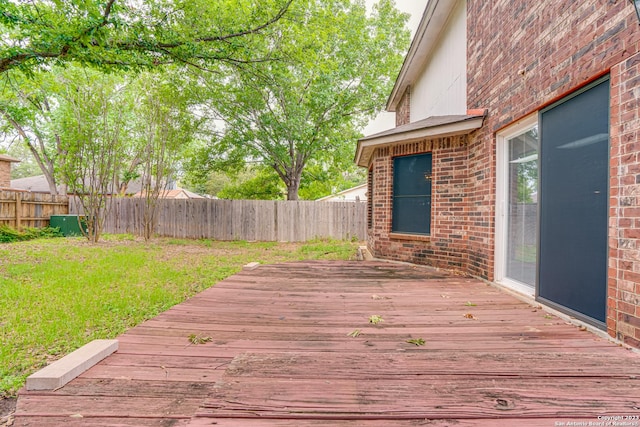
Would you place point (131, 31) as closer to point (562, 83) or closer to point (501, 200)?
point (562, 83)

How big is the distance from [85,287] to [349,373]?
4752 mm

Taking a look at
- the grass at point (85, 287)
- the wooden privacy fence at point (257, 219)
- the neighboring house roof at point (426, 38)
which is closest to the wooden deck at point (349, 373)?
the grass at point (85, 287)

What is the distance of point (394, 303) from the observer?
3100 millimetres

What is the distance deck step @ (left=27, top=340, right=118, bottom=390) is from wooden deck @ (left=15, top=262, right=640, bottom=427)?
0.04 meters

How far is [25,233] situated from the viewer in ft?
32.7

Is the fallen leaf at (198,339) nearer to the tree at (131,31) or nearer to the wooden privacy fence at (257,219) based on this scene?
the tree at (131,31)

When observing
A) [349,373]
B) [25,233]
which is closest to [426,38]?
[349,373]

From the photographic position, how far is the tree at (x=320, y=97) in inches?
452

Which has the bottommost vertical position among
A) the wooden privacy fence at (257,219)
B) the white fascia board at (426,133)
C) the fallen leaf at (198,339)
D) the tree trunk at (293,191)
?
the fallen leaf at (198,339)

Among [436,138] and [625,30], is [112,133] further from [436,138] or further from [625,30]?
[625,30]

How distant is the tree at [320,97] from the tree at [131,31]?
3.93 metres

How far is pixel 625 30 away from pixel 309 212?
391 inches

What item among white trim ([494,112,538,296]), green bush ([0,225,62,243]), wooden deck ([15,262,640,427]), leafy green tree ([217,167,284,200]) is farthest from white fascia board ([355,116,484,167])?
green bush ([0,225,62,243])

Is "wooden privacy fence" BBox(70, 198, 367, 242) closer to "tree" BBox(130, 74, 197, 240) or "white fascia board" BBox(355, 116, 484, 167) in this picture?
"tree" BBox(130, 74, 197, 240)
